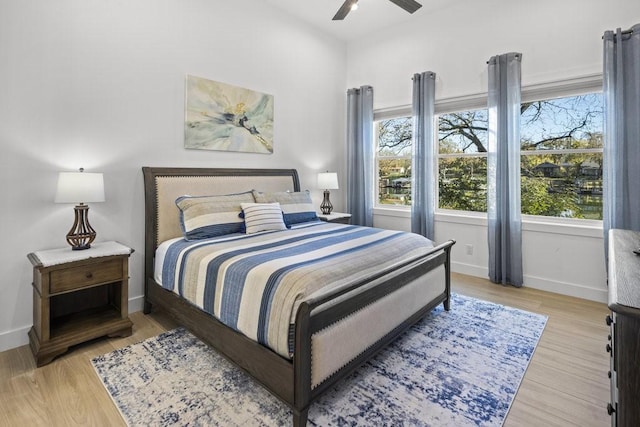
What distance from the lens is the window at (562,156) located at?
3.38 metres

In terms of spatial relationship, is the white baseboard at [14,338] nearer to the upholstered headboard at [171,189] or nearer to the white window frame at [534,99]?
the upholstered headboard at [171,189]

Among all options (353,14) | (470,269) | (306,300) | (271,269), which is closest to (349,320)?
(306,300)

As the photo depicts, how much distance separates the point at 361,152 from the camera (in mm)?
4941

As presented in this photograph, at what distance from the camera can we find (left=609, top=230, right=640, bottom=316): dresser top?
0.92 metres

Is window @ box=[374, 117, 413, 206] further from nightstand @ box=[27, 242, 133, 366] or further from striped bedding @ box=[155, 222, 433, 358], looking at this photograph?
nightstand @ box=[27, 242, 133, 366]

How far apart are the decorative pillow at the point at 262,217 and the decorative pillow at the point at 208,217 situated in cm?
8

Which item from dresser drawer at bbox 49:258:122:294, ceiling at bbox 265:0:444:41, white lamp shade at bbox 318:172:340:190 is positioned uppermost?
ceiling at bbox 265:0:444:41

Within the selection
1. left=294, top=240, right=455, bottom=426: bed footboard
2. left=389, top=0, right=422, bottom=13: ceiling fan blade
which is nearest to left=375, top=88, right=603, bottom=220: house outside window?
left=389, top=0, right=422, bottom=13: ceiling fan blade

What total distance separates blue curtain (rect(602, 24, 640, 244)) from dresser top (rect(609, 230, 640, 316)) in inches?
38.0

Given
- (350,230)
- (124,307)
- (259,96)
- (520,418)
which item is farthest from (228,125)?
(520,418)

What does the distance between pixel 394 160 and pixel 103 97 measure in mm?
3642

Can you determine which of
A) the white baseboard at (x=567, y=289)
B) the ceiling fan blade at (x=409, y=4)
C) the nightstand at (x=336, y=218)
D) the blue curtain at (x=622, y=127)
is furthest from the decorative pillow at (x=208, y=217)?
the blue curtain at (x=622, y=127)

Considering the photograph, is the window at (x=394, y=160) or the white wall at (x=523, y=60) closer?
the white wall at (x=523, y=60)

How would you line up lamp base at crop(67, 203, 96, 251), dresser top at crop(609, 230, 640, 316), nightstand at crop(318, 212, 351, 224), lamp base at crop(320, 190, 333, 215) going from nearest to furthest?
dresser top at crop(609, 230, 640, 316)
lamp base at crop(67, 203, 96, 251)
nightstand at crop(318, 212, 351, 224)
lamp base at crop(320, 190, 333, 215)
